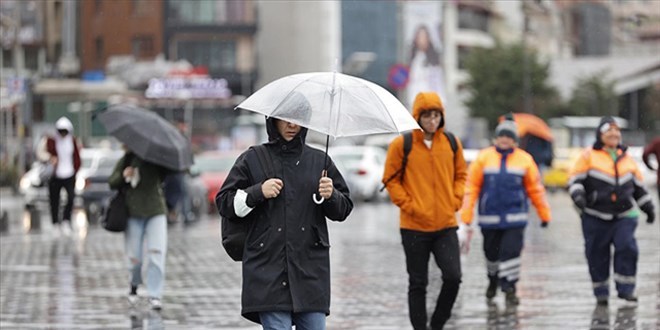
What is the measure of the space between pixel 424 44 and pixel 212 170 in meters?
21.9

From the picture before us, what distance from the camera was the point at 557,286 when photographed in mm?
15727

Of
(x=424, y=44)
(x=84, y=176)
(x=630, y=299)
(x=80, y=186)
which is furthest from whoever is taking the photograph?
(x=424, y=44)

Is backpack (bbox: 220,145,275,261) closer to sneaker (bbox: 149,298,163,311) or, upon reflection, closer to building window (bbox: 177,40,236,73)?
sneaker (bbox: 149,298,163,311)

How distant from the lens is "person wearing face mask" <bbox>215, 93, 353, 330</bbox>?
7.84 meters

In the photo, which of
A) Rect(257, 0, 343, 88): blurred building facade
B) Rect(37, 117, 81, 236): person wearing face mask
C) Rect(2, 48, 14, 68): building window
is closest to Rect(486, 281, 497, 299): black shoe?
Rect(37, 117, 81, 236): person wearing face mask

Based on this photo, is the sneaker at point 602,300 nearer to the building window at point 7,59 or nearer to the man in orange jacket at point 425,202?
the man in orange jacket at point 425,202

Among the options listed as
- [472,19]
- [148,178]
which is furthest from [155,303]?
[472,19]

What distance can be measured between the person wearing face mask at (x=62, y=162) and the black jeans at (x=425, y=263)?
13.8 metres

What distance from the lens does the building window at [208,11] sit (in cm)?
8769

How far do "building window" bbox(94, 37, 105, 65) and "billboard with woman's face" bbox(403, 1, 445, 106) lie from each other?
39743 mm

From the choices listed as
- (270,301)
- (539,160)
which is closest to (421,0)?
(539,160)

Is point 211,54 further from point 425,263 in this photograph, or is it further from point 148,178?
point 425,263

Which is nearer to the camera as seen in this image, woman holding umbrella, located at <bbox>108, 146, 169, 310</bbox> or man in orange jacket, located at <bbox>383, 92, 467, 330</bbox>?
man in orange jacket, located at <bbox>383, 92, 467, 330</bbox>

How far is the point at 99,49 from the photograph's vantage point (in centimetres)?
9388
